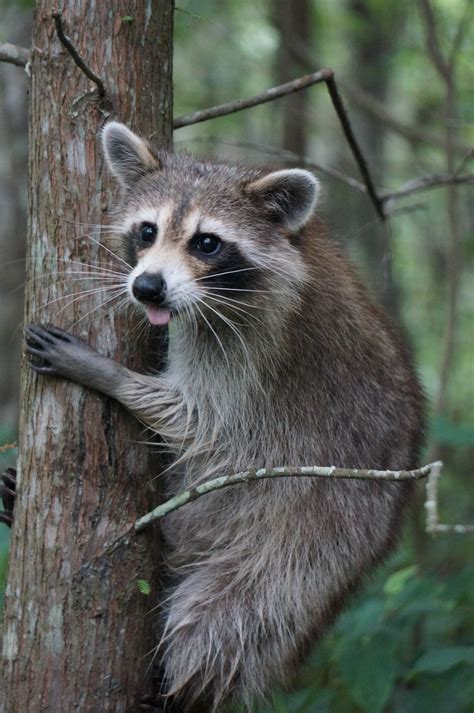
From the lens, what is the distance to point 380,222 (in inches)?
206

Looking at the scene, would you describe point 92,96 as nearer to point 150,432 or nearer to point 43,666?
point 150,432

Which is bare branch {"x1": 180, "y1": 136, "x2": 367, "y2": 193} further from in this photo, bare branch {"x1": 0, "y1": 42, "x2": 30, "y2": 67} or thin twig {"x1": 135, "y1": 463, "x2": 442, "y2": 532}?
thin twig {"x1": 135, "y1": 463, "x2": 442, "y2": 532}

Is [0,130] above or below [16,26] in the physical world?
below

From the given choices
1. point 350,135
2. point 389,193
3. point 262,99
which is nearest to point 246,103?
point 262,99

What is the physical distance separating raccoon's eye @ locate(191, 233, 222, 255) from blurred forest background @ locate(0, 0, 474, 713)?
75 centimetres

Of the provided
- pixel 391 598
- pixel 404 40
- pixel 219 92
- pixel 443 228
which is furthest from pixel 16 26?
pixel 443 228

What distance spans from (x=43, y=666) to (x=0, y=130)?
6.36m

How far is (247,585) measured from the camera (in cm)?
391

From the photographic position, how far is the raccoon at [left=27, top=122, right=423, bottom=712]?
373 centimetres

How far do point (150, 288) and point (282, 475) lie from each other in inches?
39.1

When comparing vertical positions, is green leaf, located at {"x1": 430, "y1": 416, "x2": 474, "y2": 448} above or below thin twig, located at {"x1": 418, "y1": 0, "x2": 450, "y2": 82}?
below

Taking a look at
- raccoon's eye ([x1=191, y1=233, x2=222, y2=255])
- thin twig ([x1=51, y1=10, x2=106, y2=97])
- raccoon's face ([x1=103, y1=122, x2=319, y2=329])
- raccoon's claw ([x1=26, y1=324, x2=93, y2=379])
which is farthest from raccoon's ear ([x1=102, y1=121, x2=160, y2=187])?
raccoon's claw ([x1=26, y1=324, x2=93, y2=379])

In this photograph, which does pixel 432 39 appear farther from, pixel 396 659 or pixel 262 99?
pixel 396 659

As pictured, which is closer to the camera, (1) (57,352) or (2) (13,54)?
(1) (57,352)
